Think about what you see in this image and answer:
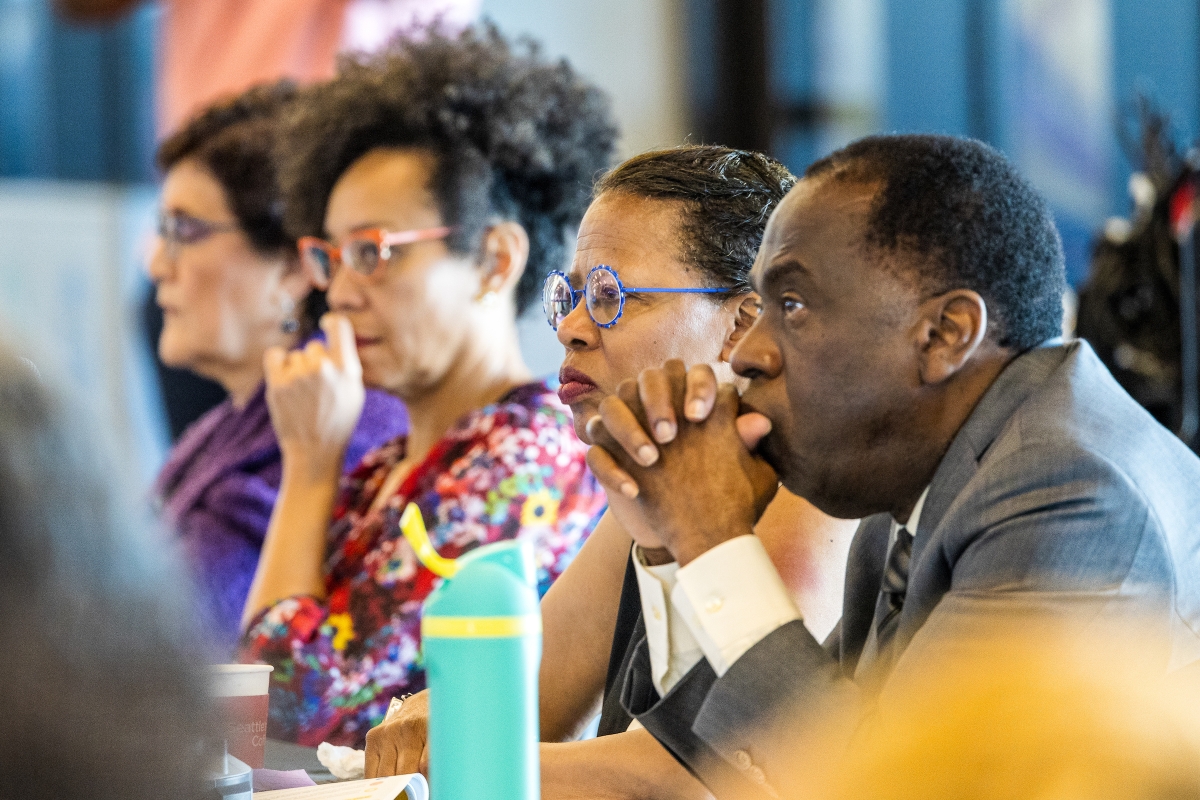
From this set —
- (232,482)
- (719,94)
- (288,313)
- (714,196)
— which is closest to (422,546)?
(714,196)

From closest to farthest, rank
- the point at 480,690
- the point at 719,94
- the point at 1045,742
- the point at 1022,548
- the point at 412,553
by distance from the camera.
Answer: the point at 1045,742 → the point at 480,690 → the point at 1022,548 → the point at 412,553 → the point at 719,94

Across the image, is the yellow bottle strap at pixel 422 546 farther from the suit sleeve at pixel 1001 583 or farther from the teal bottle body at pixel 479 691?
the suit sleeve at pixel 1001 583

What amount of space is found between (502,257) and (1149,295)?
6.00 ft

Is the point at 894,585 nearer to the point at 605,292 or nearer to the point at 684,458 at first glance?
the point at 684,458

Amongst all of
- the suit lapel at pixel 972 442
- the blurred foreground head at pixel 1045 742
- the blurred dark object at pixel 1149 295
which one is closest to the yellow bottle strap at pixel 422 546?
the suit lapel at pixel 972 442

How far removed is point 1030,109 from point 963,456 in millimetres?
3892

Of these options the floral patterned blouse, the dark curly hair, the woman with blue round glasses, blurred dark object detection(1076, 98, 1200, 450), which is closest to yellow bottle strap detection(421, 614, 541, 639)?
the woman with blue round glasses

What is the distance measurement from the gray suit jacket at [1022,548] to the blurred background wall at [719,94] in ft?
10.9

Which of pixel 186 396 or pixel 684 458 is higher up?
pixel 684 458

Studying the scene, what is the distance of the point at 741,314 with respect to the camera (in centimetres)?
153

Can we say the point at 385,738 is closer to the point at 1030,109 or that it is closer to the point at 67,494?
the point at 67,494

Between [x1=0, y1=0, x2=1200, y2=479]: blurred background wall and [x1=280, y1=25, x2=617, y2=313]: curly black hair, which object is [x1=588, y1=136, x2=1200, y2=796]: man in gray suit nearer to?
[x1=280, y1=25, x2=617, y2=313]: curly black hair

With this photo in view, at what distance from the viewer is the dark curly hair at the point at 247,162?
9.64ft

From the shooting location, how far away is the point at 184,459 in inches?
115
